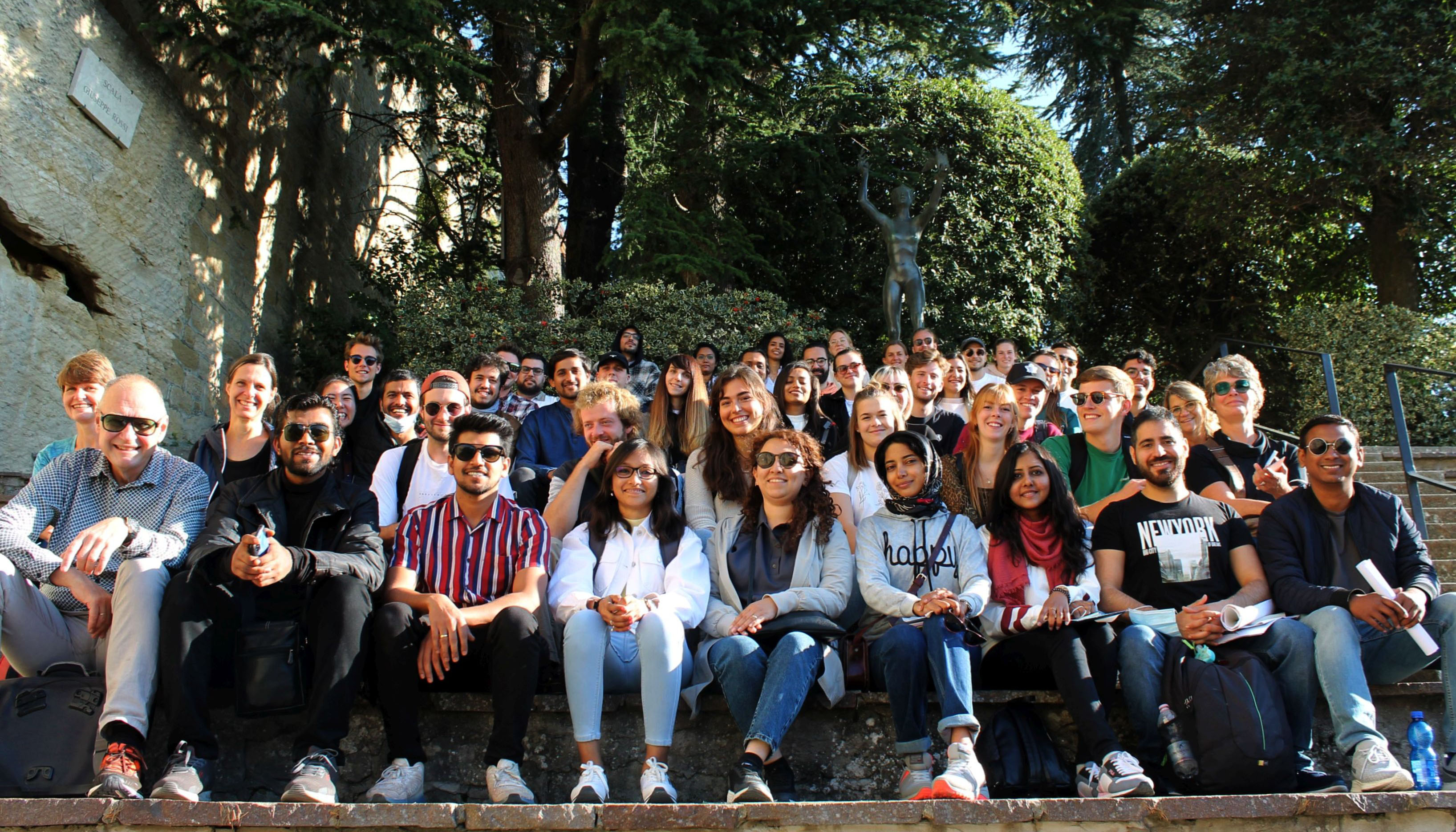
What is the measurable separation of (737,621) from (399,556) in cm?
131

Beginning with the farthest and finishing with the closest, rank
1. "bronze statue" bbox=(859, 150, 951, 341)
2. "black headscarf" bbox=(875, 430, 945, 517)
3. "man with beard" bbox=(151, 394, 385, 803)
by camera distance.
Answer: "bronze statue" bbox=(859, 150, 951, 341) → "black headscarf" bbox=(875, 430, 945, 517) → "man with beard" bbox=(151, 394, 385, 803)

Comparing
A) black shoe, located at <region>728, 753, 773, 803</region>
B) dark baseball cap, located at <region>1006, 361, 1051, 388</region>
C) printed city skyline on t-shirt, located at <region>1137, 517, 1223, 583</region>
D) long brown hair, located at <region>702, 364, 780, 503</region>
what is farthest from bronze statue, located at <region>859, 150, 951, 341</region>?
black shoe, located at <region>728, 753, 773, 803</region>

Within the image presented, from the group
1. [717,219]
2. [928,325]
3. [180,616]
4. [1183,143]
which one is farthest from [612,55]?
[1183,143]

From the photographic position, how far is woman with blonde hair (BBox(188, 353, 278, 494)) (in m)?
4.32

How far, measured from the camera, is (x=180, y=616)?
10.8ft

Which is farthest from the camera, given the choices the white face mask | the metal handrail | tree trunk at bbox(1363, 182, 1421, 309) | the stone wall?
tree trunk at bbox(1363, 182, 1421, 309)

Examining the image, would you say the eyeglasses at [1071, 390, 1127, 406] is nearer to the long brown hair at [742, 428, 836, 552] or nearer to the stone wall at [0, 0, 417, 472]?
the long brown hair at [742, 428, 836, 552]

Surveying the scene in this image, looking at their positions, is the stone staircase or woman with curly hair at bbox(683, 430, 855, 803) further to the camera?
the stone staircase

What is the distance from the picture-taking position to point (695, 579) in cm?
Answer: 388

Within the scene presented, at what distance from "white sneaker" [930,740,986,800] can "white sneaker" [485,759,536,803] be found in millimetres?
1267

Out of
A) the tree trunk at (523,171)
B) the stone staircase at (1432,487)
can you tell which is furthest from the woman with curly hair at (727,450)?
the tree trunk at (523,171)

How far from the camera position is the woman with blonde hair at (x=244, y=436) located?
4.32 meters

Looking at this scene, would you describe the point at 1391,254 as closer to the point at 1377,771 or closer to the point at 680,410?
the point at 680,410

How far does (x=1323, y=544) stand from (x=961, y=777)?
1.85 metres
